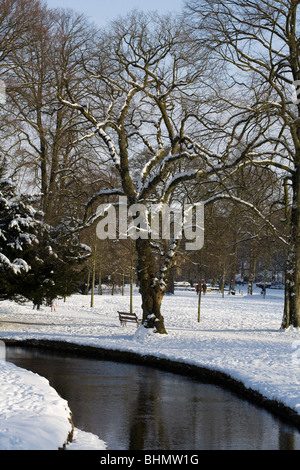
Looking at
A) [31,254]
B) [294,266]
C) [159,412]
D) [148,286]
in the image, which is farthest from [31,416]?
[31,254]

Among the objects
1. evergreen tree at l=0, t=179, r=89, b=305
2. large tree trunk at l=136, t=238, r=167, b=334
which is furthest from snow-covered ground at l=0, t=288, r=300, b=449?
evergreen tree at l=0, t=179, r=89, b=305

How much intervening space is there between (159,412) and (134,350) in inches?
255

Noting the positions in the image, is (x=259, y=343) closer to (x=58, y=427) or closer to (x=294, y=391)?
(x=294, y=391)

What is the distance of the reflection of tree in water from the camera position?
29.6 feet

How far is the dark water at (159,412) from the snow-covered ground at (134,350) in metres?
0.58

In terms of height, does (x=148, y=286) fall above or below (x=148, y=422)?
above

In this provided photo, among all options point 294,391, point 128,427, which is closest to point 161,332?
point 294,391

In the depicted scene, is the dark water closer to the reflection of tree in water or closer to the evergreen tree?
the reflection of tree in water

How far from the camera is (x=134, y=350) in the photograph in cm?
1759

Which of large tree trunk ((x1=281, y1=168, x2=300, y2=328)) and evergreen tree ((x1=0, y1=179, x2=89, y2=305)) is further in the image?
evergreen tree ((x1=0, y1=179, x2=89, y2=305))

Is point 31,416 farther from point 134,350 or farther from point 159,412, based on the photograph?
point 134,350

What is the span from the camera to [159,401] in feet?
39.9

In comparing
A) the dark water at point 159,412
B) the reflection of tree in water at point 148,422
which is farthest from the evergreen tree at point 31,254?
the reflection of tree in water at point 148,422

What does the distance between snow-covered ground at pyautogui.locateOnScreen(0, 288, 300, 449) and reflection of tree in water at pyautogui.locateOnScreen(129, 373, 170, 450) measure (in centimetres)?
68
